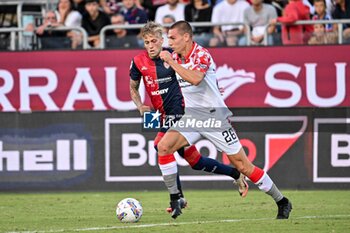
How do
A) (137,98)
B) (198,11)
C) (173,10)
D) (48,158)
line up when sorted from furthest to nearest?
(198,11) → (173,10) → (48,158) → (137,98)

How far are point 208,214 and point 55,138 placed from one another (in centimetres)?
493

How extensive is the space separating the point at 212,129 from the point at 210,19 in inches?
302

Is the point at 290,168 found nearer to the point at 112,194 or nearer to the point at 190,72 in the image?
the point at 112,194

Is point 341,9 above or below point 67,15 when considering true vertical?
above

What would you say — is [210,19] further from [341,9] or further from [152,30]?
[152,30]

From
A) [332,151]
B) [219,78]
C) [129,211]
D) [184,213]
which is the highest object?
[219,78]

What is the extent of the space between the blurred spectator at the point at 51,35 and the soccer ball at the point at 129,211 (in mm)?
6998

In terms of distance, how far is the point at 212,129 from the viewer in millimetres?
10594

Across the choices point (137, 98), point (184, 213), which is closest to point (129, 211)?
point (184, 213)

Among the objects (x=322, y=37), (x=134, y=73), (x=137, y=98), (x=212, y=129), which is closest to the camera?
(x=212, y=129)

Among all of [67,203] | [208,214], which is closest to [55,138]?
[67,203]

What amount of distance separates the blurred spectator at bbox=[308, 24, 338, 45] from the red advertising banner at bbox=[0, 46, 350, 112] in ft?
0.56

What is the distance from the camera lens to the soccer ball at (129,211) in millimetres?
10648

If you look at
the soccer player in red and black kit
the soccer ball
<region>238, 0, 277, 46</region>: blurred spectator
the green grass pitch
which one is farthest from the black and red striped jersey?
<region>238, 0, 277, 46</region>: blurred spectator
